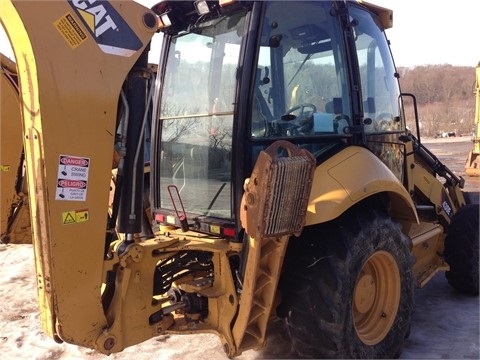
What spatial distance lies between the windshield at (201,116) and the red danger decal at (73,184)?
3.04 feet

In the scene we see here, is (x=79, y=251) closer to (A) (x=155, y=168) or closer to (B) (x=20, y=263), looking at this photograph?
(A) (x=155, y=168)

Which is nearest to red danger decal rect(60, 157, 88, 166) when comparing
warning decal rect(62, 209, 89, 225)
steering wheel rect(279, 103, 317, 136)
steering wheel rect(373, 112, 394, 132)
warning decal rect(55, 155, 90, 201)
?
warning decal rect(55, 155, 90, 201)

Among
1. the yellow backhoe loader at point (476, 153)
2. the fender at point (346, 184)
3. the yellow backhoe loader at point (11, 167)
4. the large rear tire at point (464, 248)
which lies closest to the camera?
the fender at point (346, 184)

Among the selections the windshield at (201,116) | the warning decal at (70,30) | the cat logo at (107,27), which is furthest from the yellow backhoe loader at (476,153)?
the warning decal at (70,30)

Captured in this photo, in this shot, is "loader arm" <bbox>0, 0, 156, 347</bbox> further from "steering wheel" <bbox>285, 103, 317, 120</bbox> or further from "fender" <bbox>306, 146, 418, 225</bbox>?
"fender" <bbox>306, 146, 418, 225</bbox>

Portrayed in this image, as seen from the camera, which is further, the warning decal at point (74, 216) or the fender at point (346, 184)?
the fender at point (346, 184)

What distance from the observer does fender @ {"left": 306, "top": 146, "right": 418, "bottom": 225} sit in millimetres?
2770

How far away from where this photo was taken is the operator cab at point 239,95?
9.63 ft

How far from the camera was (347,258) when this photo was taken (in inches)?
113

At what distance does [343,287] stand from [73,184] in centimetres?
160

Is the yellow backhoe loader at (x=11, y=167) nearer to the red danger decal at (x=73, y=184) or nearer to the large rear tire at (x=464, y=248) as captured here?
the red danger decal at (x=73, y=184)

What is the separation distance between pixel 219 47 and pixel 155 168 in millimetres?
1005

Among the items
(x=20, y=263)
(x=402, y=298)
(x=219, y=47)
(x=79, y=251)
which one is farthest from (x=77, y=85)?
(x=20, y=263)

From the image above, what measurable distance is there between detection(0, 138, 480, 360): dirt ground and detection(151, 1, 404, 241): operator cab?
3.27 ft
